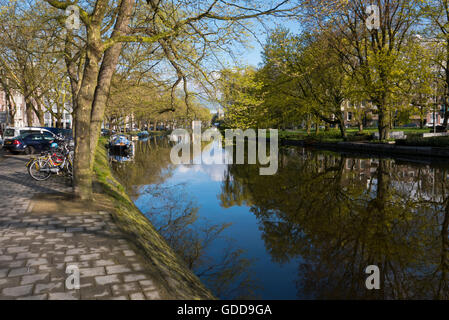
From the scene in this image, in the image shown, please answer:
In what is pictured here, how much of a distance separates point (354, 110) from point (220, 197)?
74.3ft

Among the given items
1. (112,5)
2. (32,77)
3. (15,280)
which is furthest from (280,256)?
(32,77)

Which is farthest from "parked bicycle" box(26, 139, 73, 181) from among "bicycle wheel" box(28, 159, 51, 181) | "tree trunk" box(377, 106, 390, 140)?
"tree trunk" box(377, 106, 390, 140)

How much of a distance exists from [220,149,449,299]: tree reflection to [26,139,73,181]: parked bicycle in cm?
594

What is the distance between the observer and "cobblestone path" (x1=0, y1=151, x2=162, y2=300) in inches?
137

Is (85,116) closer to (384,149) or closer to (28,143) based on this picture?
(28,143)

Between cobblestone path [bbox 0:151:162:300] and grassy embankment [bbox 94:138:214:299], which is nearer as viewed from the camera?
cobblestone path [bbox 0:151:162:300]

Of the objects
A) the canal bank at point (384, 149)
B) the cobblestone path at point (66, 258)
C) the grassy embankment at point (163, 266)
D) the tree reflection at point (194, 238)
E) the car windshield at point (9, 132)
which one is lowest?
the tree reflection at point (194, 238)

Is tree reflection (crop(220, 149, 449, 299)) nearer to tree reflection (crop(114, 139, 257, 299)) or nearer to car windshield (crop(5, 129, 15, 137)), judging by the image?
tree reflection (crop(114, 139, 257, 299))

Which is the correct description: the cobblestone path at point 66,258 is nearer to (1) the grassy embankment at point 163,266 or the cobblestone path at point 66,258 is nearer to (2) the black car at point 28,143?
(1) the grassy embankment at point 163,266

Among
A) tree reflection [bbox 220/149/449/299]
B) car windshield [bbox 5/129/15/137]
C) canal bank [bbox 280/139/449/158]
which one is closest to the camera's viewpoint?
tree reflection [bbox 220/149/449/299]

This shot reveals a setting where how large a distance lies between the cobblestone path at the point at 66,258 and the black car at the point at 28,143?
16007 millimetres

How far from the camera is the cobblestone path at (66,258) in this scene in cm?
348

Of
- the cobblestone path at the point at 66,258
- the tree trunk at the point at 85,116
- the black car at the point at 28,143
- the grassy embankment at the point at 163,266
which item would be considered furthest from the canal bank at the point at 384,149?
the black car at the point at 28,143

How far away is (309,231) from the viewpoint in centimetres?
756
